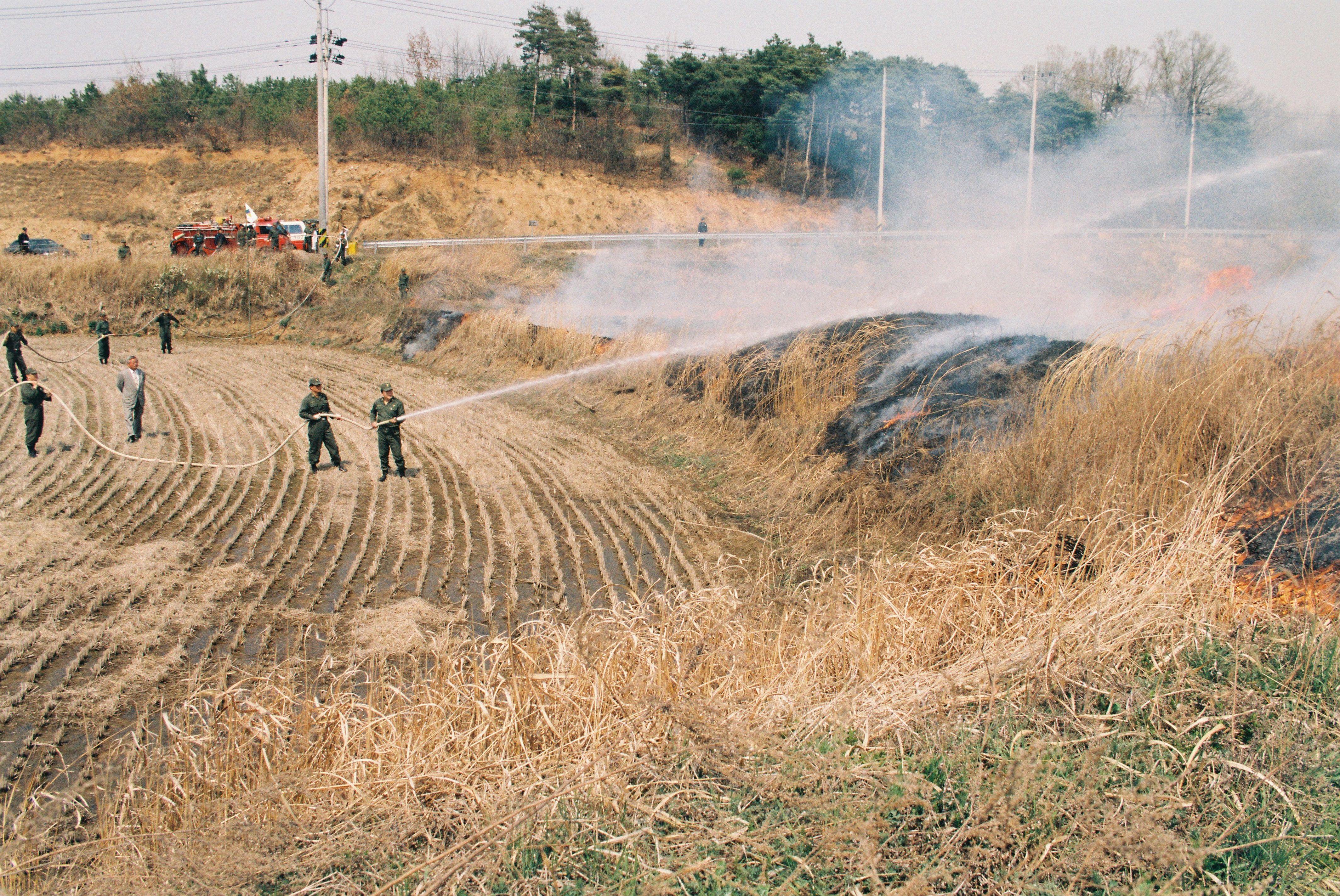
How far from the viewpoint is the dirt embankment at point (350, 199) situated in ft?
139

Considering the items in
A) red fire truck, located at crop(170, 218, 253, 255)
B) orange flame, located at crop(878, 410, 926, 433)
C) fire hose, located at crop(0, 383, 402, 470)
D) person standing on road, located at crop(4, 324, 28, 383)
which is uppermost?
red fire truck, located at crop(170, 218, 253, 255)

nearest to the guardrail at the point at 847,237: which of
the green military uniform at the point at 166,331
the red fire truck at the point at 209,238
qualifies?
the red fire truck at the point at 209,238

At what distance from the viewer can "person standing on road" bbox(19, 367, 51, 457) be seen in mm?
11984

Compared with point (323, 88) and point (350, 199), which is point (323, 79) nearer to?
point (323, 88)

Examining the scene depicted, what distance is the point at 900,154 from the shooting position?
142ft

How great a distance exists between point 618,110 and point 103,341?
40.0m

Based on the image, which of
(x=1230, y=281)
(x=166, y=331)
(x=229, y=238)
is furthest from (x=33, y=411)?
(x=1230, y=281)

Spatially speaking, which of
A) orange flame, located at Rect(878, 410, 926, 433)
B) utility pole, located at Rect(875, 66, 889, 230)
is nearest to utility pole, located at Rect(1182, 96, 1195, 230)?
utility pole, located at Rect(875, 66, 889, 230)

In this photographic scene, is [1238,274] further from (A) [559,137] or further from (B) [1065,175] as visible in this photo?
(A) [559,137]

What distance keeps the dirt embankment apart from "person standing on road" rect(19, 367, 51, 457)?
1240 inches

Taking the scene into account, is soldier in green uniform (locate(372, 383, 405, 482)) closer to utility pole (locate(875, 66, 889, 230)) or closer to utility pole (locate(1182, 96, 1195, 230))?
utility pole (locate(875, 66, 889, 230))

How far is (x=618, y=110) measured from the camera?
5384 centimetres

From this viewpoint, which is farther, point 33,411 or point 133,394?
point 133,394

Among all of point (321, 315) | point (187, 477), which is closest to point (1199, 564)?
point (187, 477)
